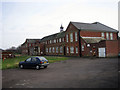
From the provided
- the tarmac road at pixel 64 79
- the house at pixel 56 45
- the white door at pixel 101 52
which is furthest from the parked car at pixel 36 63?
the house at pixel 56 45

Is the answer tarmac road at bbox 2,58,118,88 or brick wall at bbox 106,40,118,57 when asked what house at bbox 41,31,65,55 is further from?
tarmac road at bbox 2,58,118,88

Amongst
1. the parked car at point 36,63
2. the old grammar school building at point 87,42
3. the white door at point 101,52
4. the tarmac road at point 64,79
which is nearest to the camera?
the tarmac road at point 64,79

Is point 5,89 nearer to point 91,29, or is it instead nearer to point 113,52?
point 113,52

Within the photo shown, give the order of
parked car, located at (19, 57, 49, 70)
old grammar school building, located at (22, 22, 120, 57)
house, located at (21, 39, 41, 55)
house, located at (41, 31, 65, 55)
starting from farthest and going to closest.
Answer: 1. house, located at (21, 39, 41, 55)
2. house, located at (41, 31, 65, 55)
3. old grammar school building, located at (22, 22, 120, 57)
4. parked car, located at (19, 57, 49, 70)

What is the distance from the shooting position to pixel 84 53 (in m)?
31.6

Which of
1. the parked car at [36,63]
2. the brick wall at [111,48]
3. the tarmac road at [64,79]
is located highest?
the brick wall at [111,48]

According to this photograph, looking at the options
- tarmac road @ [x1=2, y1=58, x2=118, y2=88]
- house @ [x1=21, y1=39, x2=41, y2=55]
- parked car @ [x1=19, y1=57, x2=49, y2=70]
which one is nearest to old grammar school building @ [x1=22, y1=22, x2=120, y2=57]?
house @ [x1=21, y1=39, x2=41, y2=55]

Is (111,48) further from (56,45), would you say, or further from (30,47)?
(30,47)

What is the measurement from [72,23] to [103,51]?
13.0 meters

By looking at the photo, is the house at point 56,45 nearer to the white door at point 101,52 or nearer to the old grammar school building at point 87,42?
the old grammar school building at point 87,42

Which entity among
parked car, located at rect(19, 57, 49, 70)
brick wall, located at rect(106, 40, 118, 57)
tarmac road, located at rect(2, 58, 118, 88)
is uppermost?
brick wall, located at rect(106, 40, 118, 57)

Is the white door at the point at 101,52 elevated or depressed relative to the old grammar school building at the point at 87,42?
depressed

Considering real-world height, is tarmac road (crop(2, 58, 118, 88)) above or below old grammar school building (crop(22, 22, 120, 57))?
below

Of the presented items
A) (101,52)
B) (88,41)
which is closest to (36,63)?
(101,52)
